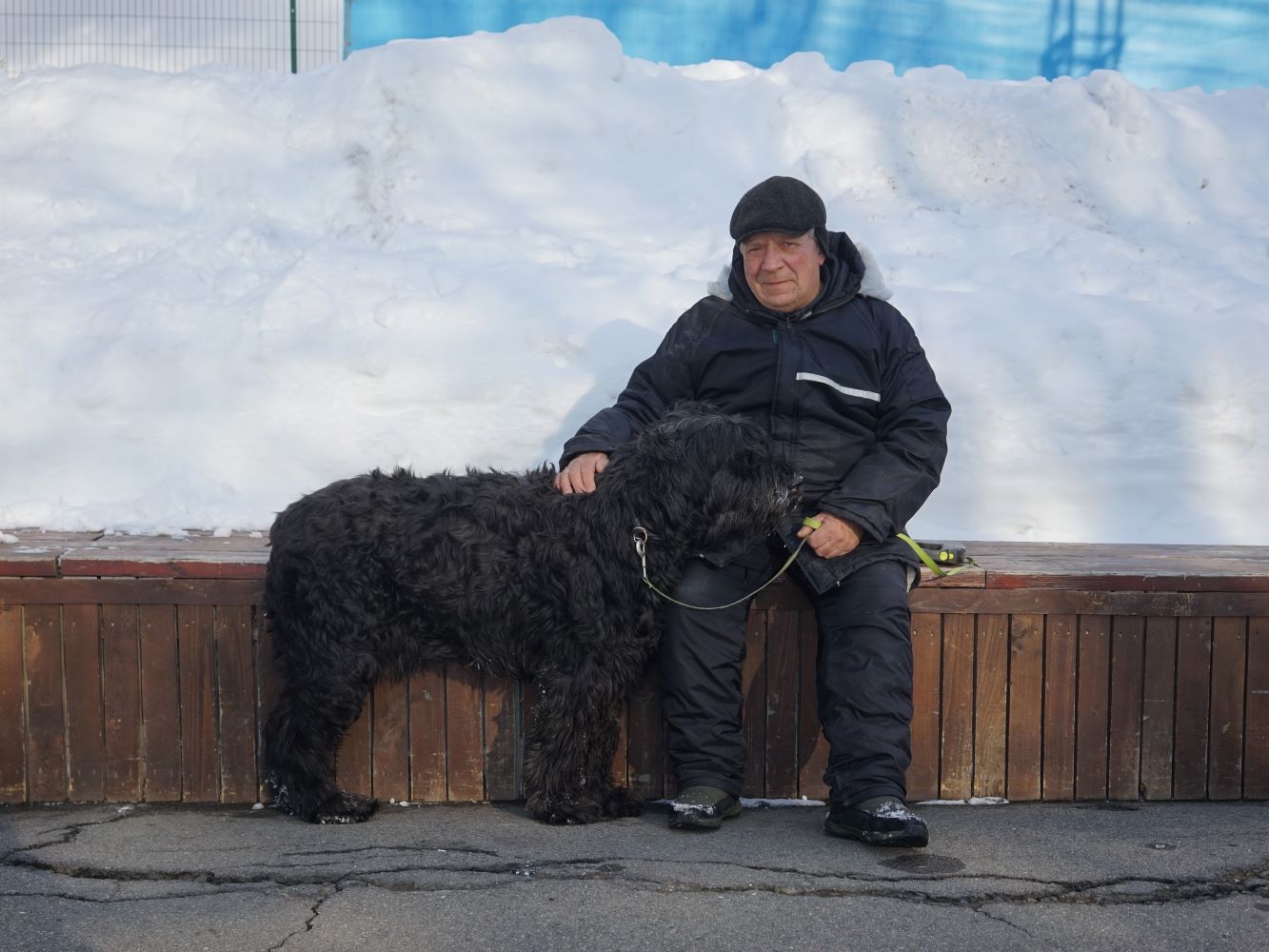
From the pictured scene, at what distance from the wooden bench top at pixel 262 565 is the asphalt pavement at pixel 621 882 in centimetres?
74

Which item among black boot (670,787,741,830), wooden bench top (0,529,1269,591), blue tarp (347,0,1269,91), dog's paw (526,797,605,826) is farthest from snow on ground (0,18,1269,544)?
black boot (670,787,741,830)

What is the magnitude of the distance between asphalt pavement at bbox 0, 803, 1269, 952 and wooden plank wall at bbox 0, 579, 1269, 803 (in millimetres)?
122

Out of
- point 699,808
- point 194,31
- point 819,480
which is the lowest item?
point 699,808

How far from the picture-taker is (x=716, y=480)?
12.4 feet

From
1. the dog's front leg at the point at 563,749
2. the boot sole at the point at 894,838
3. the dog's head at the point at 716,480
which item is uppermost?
the dog's head at the point at 716,480

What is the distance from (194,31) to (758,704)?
845 cm

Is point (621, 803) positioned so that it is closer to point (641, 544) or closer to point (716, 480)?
point (641, 544)

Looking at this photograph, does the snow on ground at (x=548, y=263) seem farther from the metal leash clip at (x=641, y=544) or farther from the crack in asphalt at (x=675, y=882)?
the metal leash clip at (x=641, y=544)

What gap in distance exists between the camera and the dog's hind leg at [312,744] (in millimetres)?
3879

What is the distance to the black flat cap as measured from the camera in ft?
13.2

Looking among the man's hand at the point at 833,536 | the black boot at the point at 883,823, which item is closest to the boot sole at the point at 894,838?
the black boot at the point at 883,823

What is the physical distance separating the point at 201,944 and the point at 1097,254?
6.41 meters

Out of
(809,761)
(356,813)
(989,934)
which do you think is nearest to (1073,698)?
(809,761)

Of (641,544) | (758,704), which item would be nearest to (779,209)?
(641,544)
